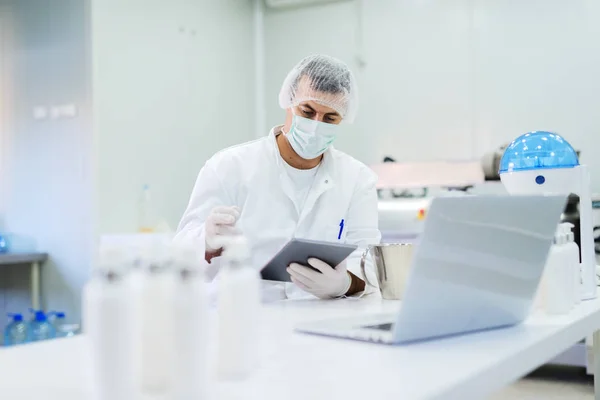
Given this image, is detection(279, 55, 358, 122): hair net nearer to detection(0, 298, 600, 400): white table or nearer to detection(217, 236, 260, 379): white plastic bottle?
detection(0, 298, 600, 400): white table

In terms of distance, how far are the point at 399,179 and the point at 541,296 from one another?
7.79 feet

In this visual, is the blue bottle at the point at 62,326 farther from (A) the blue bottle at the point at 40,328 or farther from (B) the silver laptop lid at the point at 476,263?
(B) the silver laptop lid at the point at 476,263

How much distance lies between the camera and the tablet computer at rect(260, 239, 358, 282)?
1.32 m

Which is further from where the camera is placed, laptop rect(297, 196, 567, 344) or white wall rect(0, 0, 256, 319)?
white wall rect(0, 0, 256, 319)

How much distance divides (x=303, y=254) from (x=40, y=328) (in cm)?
217

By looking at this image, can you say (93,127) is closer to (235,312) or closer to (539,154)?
(539,154)

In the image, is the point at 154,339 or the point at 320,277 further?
the point at 320,277

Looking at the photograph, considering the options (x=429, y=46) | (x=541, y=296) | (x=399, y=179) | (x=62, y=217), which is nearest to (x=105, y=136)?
(x=62, y=217)

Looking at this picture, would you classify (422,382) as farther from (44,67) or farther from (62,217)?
(44,67)

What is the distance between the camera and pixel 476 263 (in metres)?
0.93

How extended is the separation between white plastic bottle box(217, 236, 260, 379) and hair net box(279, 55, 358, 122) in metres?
1.30

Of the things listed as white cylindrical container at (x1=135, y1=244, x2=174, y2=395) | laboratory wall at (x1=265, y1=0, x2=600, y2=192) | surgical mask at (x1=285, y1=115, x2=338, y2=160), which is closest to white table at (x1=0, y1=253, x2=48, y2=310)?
laboratory wall at (x1=265, y1=0, x2=600, y2=192)

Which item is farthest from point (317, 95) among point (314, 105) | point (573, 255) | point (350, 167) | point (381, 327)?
point (381, 327)

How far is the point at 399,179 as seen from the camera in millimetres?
3631
